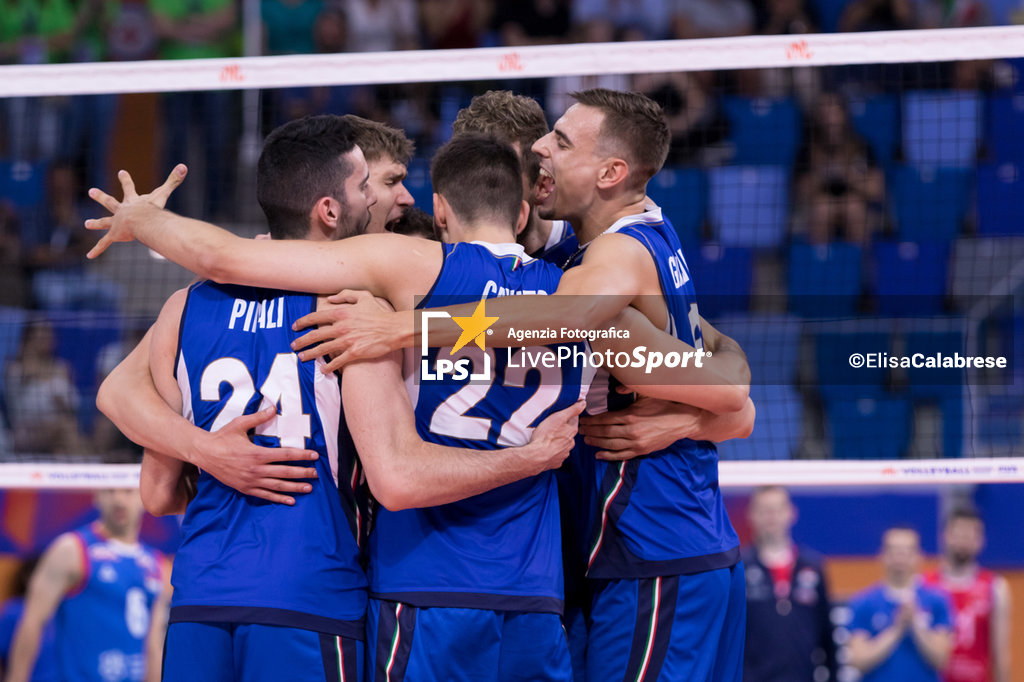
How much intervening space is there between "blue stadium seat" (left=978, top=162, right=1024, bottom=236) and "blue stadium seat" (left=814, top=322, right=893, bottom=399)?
164 centimetres

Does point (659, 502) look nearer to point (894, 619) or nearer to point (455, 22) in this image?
point (894, 619)

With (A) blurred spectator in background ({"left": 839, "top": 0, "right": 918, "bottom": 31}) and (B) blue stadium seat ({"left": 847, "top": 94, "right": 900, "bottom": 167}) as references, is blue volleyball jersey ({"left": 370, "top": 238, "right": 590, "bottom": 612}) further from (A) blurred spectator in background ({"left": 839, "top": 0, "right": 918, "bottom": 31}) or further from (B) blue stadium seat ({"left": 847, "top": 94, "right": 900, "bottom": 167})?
(A) blurred spectator in background ({"left": 839, "top": 0, "right": 918, "bottom": 31})

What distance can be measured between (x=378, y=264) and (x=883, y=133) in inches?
339

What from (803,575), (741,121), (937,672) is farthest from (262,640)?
(741,121)

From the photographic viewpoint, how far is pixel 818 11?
1228 centimetres

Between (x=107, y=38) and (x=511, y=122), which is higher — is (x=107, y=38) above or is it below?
above

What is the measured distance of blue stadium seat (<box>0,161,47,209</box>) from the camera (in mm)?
11297

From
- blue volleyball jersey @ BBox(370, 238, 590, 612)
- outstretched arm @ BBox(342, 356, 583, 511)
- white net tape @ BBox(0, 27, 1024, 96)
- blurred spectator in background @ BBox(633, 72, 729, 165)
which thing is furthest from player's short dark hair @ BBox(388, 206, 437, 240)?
blurred spectator in background @ BBox(633, 72, 729, 165)

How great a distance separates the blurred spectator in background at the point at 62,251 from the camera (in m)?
10.5

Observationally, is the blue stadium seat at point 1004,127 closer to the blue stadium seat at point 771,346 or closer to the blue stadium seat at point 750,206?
the blue stadium seat at point 750,206

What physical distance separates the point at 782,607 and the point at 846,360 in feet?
8.18

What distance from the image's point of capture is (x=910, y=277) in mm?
9969

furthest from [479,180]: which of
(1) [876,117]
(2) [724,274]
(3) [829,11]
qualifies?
(3) [829,11]

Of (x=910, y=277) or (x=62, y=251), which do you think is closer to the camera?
(x=910, y=277)
